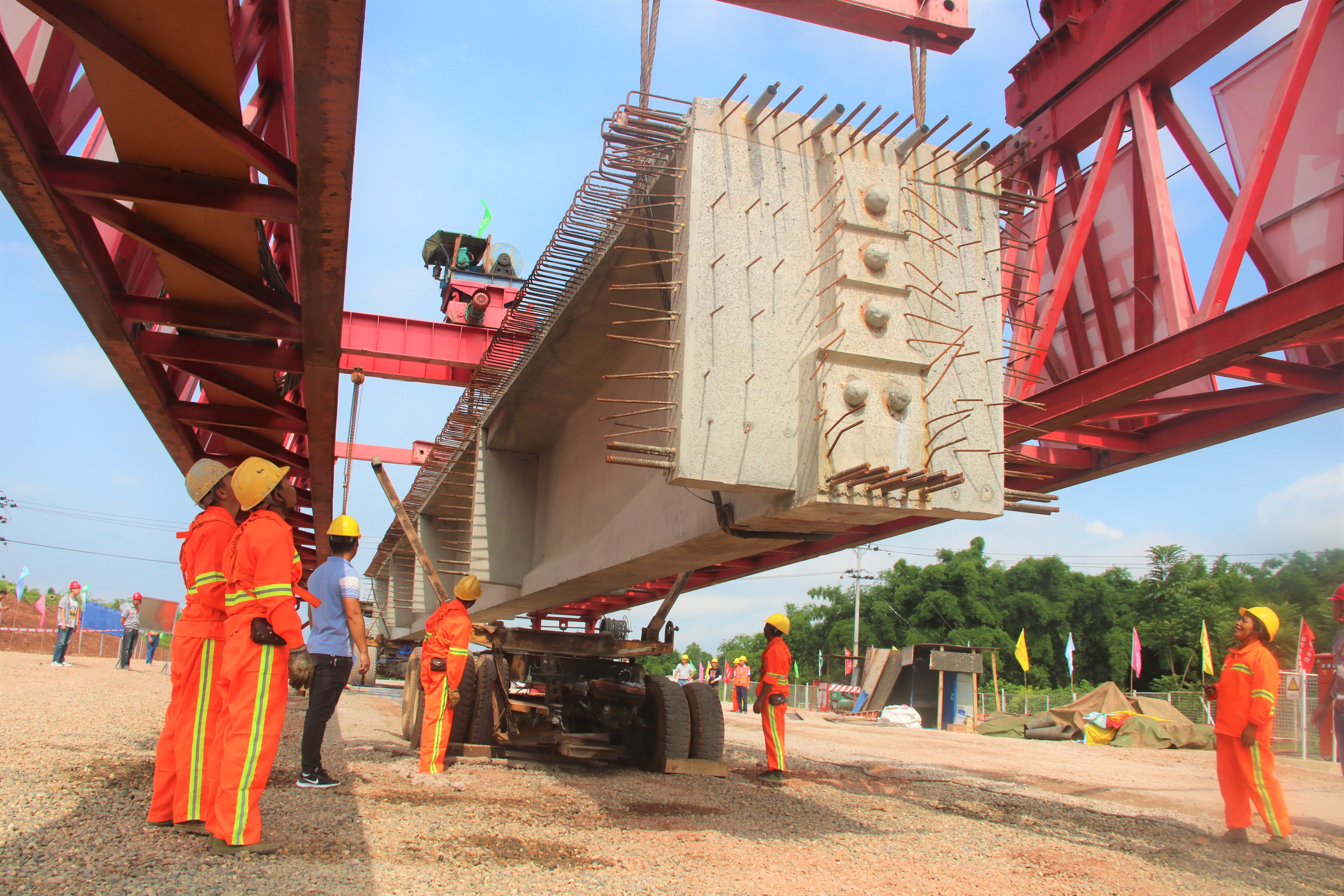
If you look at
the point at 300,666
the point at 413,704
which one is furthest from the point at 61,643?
the point at 300,666

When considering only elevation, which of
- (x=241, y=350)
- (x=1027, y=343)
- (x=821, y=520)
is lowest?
(x=821, y=520)

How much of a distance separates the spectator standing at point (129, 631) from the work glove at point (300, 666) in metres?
19.6

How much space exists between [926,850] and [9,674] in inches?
642

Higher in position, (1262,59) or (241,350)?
(1262,59)

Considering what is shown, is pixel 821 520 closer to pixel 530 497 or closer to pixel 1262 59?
pixel 1262 59

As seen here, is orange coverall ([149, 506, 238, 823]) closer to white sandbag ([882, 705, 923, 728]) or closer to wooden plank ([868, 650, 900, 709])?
white sandbag ([882, 705, 923, 728])

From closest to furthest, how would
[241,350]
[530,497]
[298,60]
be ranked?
1. [298,60]
2. [241,350]
3. [530,497]

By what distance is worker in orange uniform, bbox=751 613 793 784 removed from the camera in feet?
28.3

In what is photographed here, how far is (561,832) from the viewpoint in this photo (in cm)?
554

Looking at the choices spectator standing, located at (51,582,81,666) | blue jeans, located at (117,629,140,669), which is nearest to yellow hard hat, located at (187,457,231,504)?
spectator standing, located at (51,582,81,666)

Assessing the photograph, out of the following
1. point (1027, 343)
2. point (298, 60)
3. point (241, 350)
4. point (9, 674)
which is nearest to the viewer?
point (298, 60)

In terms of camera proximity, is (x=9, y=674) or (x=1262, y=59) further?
(x=9, y=674)

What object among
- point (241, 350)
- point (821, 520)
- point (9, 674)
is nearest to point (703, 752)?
point (821, 520)

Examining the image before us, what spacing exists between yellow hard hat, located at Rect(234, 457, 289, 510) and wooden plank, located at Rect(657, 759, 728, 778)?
546 cm
